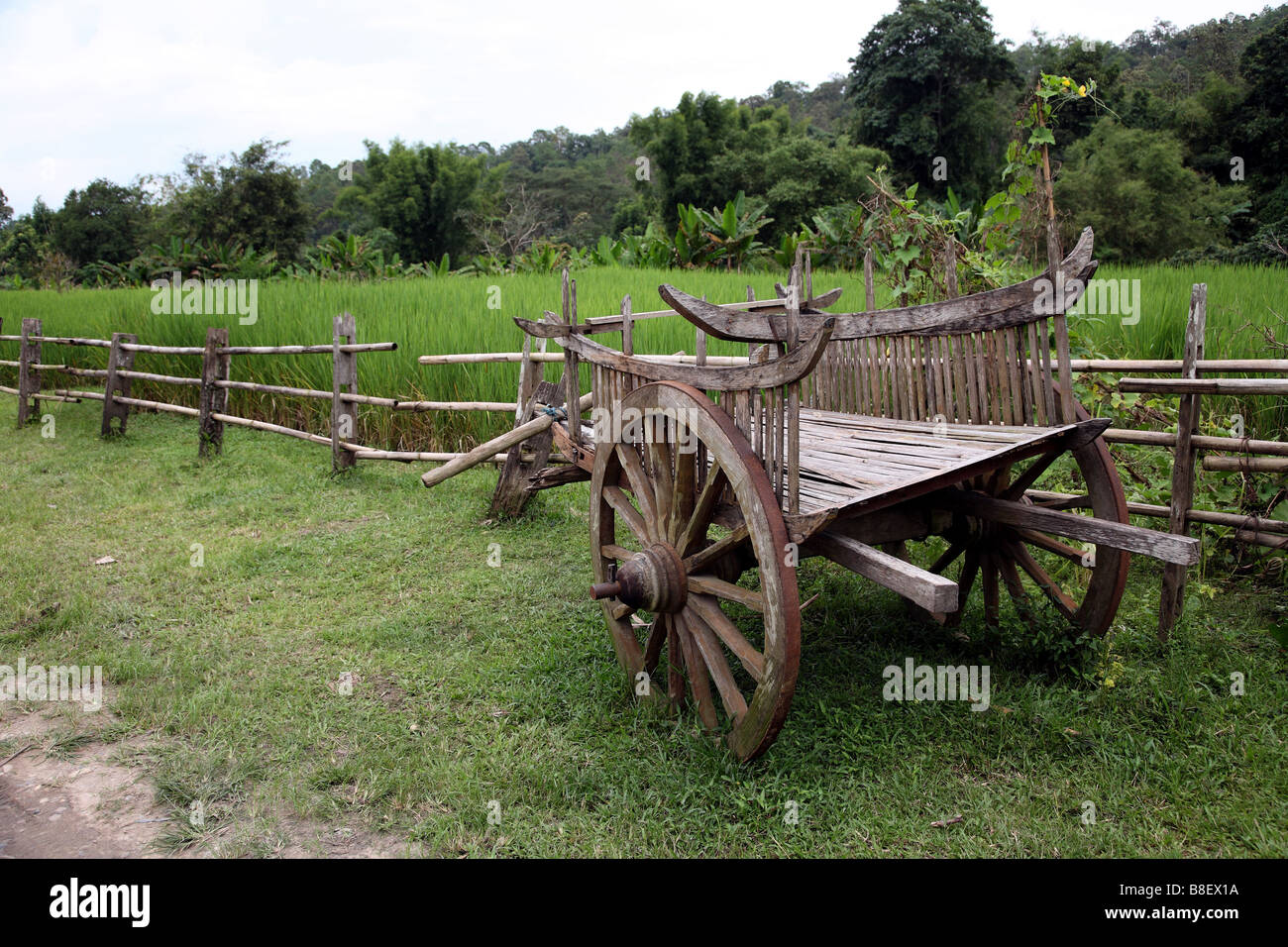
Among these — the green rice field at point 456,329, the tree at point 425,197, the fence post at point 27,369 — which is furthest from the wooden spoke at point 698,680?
the tree at point 425,197

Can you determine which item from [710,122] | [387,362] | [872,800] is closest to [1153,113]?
[710,122]

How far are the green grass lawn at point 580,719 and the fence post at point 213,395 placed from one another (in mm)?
2810

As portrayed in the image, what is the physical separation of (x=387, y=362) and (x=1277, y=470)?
6683mm

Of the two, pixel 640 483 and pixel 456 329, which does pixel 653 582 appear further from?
pixel 456 329

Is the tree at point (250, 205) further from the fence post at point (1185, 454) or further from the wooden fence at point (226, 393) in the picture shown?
the fence post at point (1185, 454)

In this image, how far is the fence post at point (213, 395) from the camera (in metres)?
7.71

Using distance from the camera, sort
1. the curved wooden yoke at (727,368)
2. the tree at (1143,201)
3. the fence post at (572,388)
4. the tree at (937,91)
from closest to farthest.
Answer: the curved wooden yoke at (727,368) → the fence post at (572,388) → the tree at (1143,201) → the tree at (937,91)

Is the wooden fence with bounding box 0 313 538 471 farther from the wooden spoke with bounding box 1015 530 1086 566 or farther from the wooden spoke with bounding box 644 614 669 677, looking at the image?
the wooden spoke with bounding box 1015 530 1086 566

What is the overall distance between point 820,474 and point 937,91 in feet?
85.9

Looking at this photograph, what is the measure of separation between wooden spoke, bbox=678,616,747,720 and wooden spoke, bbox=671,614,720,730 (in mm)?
53

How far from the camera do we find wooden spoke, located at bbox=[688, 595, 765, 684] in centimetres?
243

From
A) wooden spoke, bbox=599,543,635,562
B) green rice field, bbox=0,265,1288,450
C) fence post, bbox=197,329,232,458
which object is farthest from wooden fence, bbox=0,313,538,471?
wooden spoke, bbox=599,543,635,562

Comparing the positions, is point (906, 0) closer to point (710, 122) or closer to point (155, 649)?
point (710, 122)

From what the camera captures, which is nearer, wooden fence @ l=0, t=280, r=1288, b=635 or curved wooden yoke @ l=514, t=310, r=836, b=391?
curved wooden yoke @ l=514, t=310, r=836, b=391
